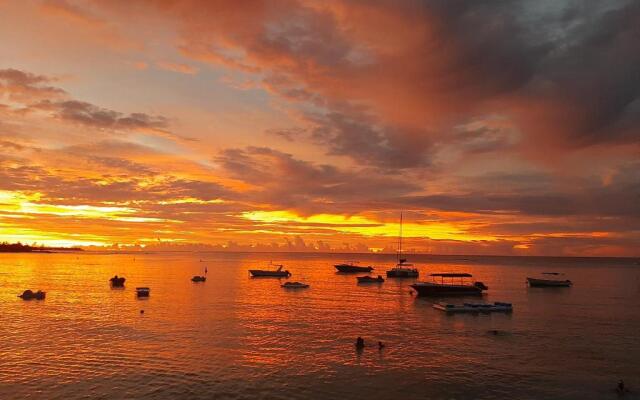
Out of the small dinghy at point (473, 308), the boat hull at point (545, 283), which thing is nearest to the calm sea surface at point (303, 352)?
the small dinghy at point (473, 308)

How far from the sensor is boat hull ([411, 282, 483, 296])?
9744 centimetres

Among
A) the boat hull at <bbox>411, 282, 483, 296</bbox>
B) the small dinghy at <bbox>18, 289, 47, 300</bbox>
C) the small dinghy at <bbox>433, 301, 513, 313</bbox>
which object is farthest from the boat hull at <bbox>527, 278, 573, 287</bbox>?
the small dinghy at <bbox>18, 289, 47, 300</bbox>

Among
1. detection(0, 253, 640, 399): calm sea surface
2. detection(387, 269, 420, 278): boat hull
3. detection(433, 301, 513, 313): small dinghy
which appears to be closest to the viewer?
detection(0, 253, 640, 399): calm sea surface

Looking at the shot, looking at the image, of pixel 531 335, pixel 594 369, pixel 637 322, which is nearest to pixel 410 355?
pixel 594 369

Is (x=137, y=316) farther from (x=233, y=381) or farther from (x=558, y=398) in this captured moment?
(x=558, y=398)

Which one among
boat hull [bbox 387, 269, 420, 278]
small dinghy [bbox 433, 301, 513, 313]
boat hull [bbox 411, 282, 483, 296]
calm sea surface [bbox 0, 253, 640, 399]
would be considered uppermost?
boat hull [bbox 387, 269, 420, 278]

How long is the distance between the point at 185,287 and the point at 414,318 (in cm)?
6295

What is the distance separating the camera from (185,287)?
10844 cm

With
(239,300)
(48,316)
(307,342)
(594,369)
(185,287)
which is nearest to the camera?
(594,369)

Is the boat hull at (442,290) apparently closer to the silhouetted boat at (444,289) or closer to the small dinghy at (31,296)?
the silhouetted boat at (444,289)

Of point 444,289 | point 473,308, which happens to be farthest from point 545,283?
point 473,308

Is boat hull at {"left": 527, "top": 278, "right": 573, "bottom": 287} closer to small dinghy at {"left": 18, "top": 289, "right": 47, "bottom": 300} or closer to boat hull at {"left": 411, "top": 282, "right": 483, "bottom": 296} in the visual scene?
boat hull at {"left": 411, "top": 282, "right": 483, "bottom": 296}

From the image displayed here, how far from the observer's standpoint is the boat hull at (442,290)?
97.4 meters

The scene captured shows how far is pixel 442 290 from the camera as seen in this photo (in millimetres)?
99812
